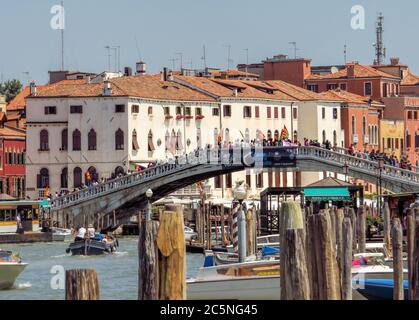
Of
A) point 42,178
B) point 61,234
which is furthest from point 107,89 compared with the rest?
point 61,234

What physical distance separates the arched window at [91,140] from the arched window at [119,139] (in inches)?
29.2

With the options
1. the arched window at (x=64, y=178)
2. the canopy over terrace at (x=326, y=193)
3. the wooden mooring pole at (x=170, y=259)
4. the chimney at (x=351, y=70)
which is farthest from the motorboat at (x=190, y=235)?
the chimney at (x=351, y=70)

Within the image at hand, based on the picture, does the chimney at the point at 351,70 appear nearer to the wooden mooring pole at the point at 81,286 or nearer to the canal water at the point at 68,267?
the canal water at the point at 68,267

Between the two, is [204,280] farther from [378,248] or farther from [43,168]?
[43,168]

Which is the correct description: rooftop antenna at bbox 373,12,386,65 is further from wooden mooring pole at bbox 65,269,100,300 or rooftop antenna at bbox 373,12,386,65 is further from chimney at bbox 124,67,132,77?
wooden mooring pole at bbox 65,269,100,300

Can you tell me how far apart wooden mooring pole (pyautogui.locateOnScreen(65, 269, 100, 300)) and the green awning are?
A: 26.6 m

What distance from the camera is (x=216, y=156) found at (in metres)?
49.8

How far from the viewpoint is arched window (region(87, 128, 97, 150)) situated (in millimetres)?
56000

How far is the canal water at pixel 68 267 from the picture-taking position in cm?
2723

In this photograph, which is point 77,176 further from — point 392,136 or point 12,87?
point 12,87

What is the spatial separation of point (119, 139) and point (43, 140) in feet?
8.35

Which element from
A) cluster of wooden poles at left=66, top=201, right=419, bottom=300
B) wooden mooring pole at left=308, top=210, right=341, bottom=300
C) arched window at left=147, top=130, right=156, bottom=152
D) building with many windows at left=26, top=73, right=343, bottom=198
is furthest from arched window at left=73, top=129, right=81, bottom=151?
wooden mooring pole at left=308, top=210, right=341, bottom=300
